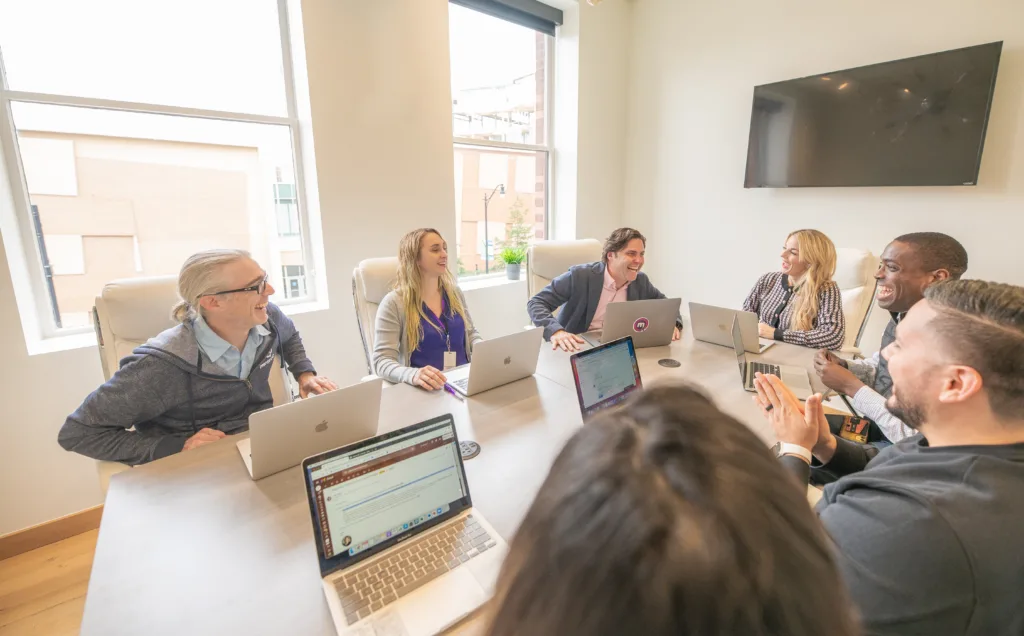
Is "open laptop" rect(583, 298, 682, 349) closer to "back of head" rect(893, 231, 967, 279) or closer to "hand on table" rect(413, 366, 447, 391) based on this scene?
"hand on table" rect(413, 366, 447, 391)

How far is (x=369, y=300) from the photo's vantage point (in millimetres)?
2260

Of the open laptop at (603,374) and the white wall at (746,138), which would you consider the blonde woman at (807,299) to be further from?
the open laptop at (603,374)

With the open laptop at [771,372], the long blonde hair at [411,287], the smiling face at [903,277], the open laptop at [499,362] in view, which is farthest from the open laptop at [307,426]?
the smiling face at [903,277]

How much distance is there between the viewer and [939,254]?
1.76 m

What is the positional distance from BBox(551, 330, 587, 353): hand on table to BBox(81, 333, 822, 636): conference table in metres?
0.53

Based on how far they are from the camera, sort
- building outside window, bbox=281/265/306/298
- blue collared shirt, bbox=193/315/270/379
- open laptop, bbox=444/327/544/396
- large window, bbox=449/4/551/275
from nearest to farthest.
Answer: blue collared shirt, bbox=193/315/270/379 → open laptop, bbox=444/327/544/396 → building outside window, bbox=281/265/306/298 → large window, bbox=449/4/551/275

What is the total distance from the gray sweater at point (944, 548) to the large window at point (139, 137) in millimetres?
2881

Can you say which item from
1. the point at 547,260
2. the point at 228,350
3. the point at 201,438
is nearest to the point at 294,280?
the point at 228,350

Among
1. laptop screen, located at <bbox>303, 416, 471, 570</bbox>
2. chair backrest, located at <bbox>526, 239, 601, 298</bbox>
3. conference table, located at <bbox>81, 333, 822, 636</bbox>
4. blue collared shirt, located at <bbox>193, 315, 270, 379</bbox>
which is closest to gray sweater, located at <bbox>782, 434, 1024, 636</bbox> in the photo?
conference table, located at <bbox>81, 333, 822, 636</bbox>

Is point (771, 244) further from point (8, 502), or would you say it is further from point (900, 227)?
point (8, 502)

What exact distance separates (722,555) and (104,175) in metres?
2.89

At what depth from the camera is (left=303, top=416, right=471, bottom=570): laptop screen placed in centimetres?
83

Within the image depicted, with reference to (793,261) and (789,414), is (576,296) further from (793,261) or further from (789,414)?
(789,414)

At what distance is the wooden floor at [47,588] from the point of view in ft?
5.36
